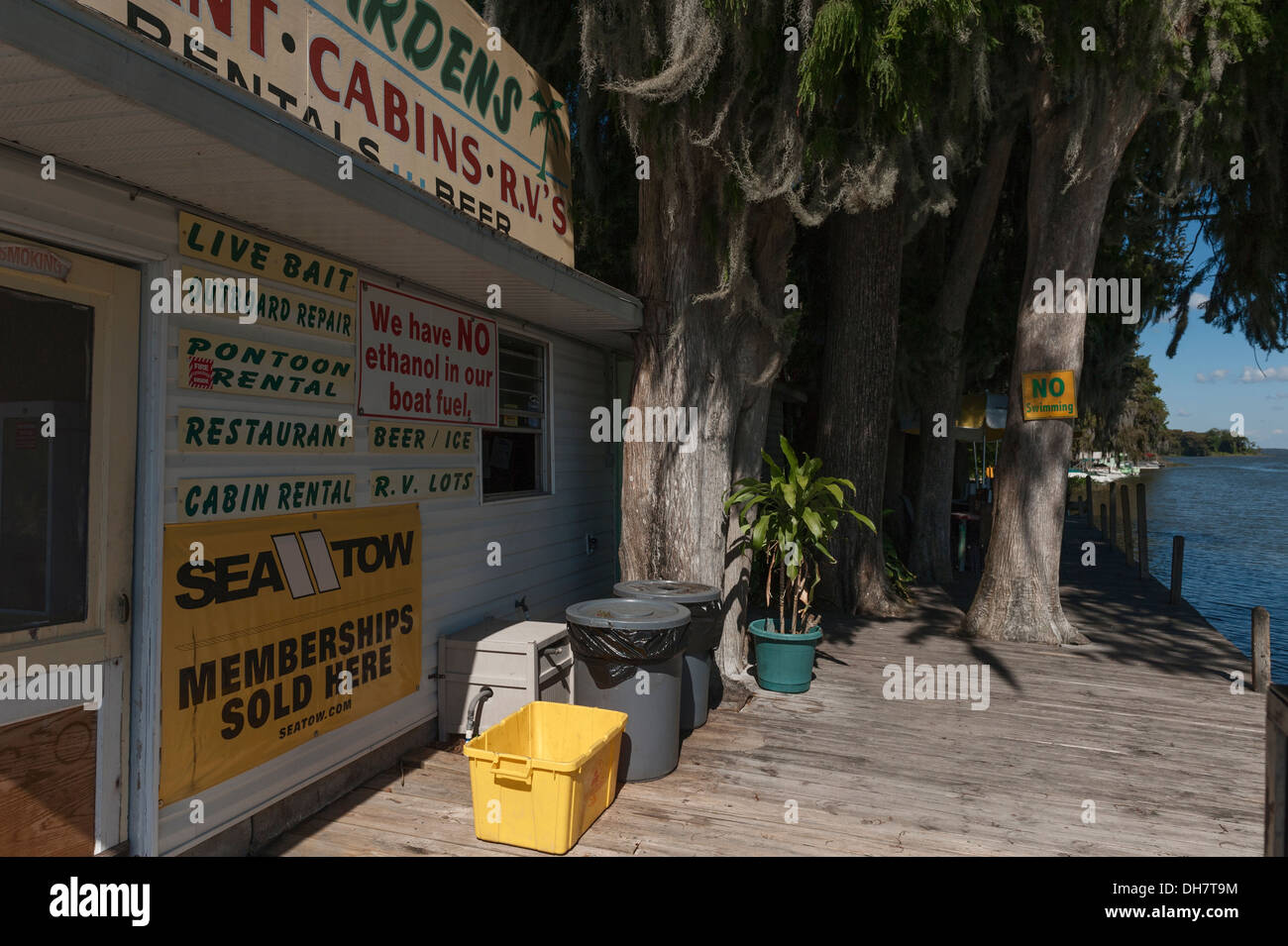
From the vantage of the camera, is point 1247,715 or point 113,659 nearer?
point 113,659

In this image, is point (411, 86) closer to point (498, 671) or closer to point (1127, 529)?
point (498, 671)

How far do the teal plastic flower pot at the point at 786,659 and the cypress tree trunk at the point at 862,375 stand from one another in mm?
3985

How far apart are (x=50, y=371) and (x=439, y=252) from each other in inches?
76.4

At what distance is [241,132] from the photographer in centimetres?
285

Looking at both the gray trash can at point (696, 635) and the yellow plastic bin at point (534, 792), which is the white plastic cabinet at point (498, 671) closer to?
the gray trash can at point (696, 635)

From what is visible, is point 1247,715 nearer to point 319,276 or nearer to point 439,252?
point 439,252

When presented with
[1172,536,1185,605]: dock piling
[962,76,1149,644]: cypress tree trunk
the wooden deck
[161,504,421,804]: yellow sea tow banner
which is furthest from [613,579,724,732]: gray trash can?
[1172,536,1185,605]: dock piling

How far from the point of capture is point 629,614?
510cm

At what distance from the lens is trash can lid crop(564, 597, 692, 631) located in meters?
4.83

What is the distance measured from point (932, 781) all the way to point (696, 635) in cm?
178

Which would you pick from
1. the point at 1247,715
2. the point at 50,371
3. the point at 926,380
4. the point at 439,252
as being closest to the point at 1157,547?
the point at 926,380

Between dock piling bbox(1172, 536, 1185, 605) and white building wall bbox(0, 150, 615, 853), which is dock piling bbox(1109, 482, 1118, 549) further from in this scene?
white building wall bbox(0, 150, 615, 853)

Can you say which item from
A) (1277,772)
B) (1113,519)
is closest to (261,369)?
(1277,772)

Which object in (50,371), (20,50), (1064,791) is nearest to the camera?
(20,50)
